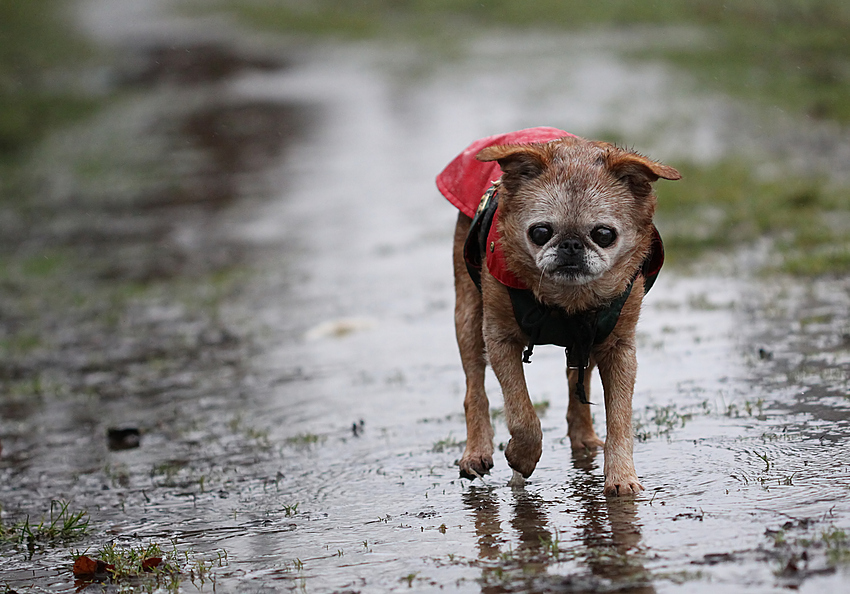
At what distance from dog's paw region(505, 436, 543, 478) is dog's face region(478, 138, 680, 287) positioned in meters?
0.74

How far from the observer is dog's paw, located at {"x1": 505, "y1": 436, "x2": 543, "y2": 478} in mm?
5059

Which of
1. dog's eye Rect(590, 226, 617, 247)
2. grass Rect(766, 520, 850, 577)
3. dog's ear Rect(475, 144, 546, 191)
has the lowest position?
grass Rect(766, 520, 850, 577)

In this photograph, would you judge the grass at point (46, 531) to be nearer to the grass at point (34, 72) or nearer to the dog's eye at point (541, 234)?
the dog's eye at point (541, 234)

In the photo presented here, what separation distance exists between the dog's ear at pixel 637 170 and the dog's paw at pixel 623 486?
1.27 metres

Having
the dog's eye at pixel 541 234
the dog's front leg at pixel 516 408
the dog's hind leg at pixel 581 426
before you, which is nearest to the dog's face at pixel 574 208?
the dog's eye at pixel 541 234

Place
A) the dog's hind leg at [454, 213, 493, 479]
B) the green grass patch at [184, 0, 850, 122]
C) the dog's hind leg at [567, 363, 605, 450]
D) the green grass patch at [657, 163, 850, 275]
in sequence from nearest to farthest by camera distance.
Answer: the dog's hind leg at [454, 213, 493, 479] → the dog's hind leg at [567, 363, 605, 450] → the green grass patch at [657, 163, 850, 275] → the green grass patch at [184, 0, 850, 122]

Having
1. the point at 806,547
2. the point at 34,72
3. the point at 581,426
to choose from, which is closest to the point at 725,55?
the point at 34,72

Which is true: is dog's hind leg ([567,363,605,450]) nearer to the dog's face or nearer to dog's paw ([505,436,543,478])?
dog's paw ([505,436,543,478])

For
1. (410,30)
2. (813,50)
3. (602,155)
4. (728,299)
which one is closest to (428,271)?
(728,299)

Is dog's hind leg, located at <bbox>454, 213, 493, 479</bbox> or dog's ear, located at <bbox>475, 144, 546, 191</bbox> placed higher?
dog's ear, located at <bbox>475, 144, 546, 191</bbox>

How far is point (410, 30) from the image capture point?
38750mm

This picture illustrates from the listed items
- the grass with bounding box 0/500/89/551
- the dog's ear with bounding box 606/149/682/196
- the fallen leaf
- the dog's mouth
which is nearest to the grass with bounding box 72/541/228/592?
the fallen leaf

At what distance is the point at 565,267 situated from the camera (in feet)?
15.1

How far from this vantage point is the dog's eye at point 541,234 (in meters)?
4.68
